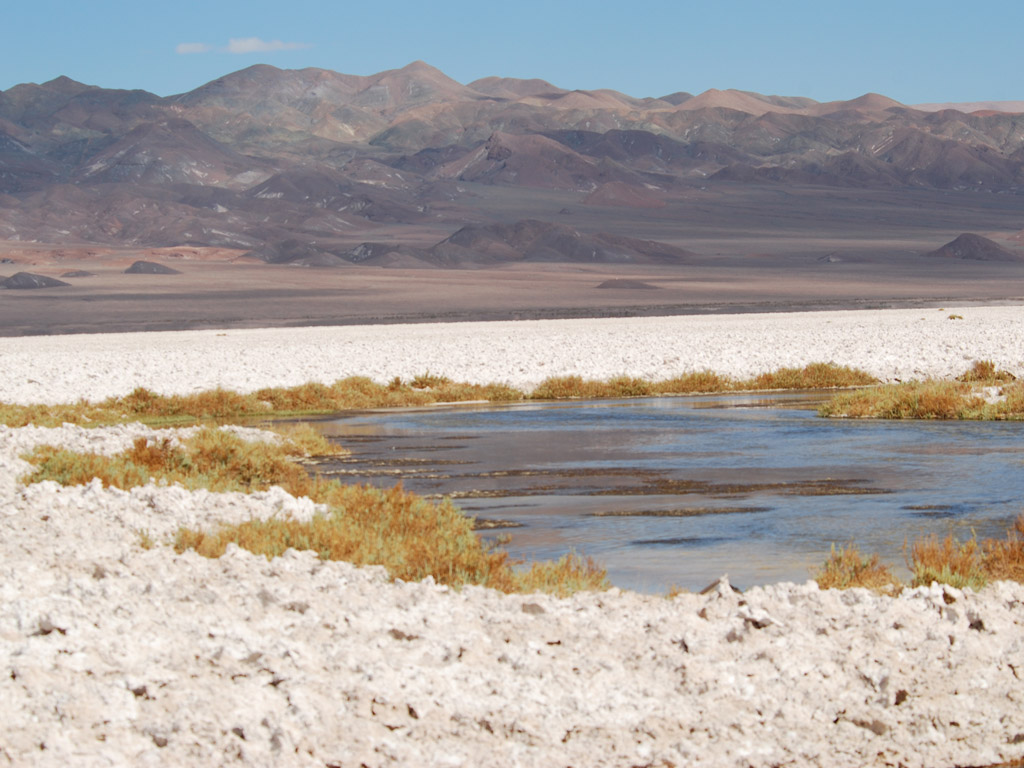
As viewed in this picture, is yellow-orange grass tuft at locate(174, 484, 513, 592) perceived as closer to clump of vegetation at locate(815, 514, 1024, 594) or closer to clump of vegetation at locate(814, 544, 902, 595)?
clump of vegetation at locate(814, 544, 902, 595)

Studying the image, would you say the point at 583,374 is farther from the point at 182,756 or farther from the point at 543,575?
the point at 182,756

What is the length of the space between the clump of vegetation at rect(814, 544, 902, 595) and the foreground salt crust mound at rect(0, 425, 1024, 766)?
2.12 feet

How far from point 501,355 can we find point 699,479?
22220mm

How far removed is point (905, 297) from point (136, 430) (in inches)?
3452

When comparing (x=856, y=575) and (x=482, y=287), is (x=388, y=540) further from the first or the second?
(x=482, y=287)

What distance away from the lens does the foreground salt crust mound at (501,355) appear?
101ft

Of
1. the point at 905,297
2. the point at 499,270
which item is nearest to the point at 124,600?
the point at 905,297

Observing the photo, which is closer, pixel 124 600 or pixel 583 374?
pixel 124 600

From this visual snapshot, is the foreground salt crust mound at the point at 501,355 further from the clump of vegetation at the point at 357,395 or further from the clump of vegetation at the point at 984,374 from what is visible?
the clump of vegetation at the point at 357,395

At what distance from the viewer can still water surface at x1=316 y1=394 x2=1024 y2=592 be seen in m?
11.8

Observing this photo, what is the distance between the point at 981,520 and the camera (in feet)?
41.9

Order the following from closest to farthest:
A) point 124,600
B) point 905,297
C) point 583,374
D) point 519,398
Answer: point 124,600 → point 519,398 → point 583,374 → point 905,297

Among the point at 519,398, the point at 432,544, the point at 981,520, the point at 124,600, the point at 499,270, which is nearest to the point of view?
the point at 124,600

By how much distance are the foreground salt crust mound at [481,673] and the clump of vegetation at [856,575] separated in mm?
646
